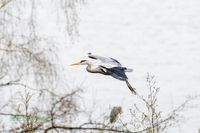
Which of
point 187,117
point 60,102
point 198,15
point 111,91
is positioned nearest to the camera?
point 60,102

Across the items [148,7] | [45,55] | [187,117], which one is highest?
[148,7]

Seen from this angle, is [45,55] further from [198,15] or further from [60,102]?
[198,15]

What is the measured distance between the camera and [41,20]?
8953 millimetres

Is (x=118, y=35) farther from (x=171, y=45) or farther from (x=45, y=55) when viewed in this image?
(x=45, y=55)

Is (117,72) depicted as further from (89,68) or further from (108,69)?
(89,68)

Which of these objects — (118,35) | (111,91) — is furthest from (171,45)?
(111,91)

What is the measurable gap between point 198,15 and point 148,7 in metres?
0.85

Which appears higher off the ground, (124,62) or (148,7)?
(148,7)

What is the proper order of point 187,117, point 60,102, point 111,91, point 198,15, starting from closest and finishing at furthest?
1. point 60,102
2. point 187,117
3. point 111,91
4. point 198,15

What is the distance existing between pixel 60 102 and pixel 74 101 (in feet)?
0.34

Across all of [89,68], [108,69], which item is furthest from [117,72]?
[89,68]

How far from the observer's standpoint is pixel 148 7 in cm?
1097

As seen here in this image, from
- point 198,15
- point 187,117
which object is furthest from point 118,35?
point 187,117

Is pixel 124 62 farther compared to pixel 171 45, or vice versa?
pixel 171 45
